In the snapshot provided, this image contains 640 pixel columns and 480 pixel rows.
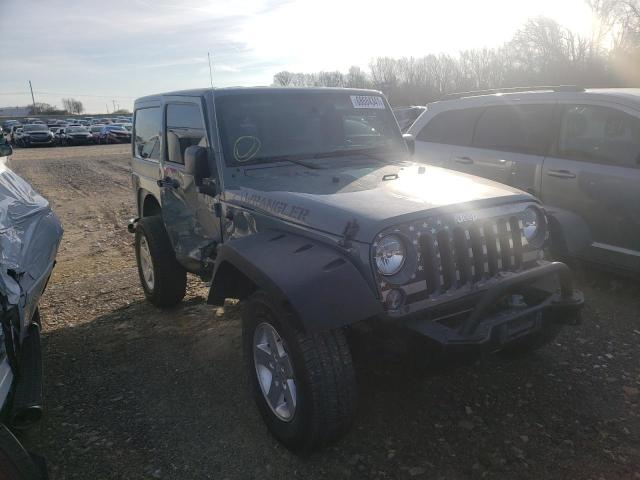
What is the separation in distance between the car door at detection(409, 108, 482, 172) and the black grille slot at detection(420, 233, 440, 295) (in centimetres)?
336

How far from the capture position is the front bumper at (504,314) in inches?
97.0

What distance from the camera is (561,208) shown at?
4.78m

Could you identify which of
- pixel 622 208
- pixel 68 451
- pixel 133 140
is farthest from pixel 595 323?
pixel 133 140

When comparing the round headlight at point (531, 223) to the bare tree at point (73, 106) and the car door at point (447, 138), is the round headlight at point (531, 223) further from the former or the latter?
the bare tree at point (73, 106)

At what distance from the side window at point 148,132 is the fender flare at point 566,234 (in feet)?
11.2

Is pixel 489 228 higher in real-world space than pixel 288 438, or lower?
higher

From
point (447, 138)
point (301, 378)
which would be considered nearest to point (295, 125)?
point (301, 378)

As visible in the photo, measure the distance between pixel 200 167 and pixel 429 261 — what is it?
1.78 meters

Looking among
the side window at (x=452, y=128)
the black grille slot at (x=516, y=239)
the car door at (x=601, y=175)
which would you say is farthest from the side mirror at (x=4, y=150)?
the car door at (x=601, y=175)

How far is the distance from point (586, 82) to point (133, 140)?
1101 inches

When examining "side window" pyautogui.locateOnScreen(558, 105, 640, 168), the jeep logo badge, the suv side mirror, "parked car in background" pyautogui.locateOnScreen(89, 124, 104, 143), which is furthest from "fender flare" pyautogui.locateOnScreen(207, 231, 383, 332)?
"parked car in background" pyautogui.locateOnScreen(89, 124, 104, 143)

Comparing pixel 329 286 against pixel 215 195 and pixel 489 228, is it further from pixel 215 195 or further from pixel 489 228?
pixel 215 195

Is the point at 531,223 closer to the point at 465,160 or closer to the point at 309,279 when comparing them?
the point at 309,279

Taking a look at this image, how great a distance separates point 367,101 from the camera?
14.0ft
